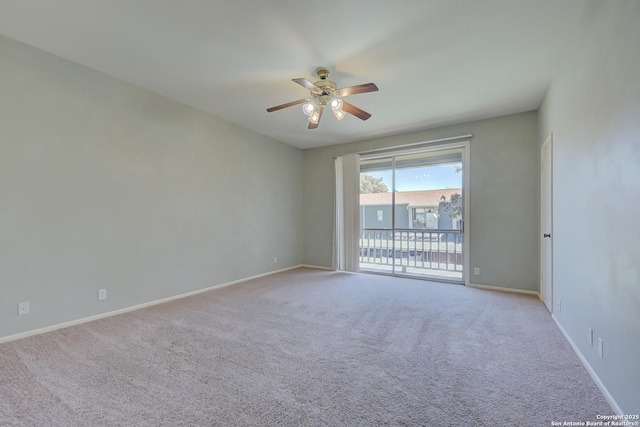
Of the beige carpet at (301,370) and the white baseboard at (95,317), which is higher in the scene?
the white baseboard at (95,317)

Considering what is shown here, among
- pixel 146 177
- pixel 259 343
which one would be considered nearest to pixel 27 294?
pixel 146 177

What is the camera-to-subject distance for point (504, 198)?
13.5ft

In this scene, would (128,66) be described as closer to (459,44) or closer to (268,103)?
(268,103)

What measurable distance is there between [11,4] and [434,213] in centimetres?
549

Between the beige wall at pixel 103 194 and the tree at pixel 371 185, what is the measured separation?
96.0 inches

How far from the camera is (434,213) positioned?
16.2 feet

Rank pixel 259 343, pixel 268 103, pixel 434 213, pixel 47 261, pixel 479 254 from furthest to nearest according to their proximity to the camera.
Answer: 1. pixel 434 213
2. pixel 479 254
3. pixel 268 103
4. pixel 47 261
5. pixel 259 343

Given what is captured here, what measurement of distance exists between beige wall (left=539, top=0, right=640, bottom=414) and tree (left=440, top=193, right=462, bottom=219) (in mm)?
2012

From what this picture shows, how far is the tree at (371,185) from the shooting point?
539 cm

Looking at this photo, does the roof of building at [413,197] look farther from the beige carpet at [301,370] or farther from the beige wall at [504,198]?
the beige carpet at [301,370]

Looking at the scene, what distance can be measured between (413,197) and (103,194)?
4.64 metres

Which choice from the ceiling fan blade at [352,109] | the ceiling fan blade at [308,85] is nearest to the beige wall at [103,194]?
the ceiling fan blade at [308,85]

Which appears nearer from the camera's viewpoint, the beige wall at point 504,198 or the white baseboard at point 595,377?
the white baseboard at point 595,377

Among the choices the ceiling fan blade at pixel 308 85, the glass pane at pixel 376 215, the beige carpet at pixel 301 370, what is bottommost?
the beige carpet at pixel 301 370
